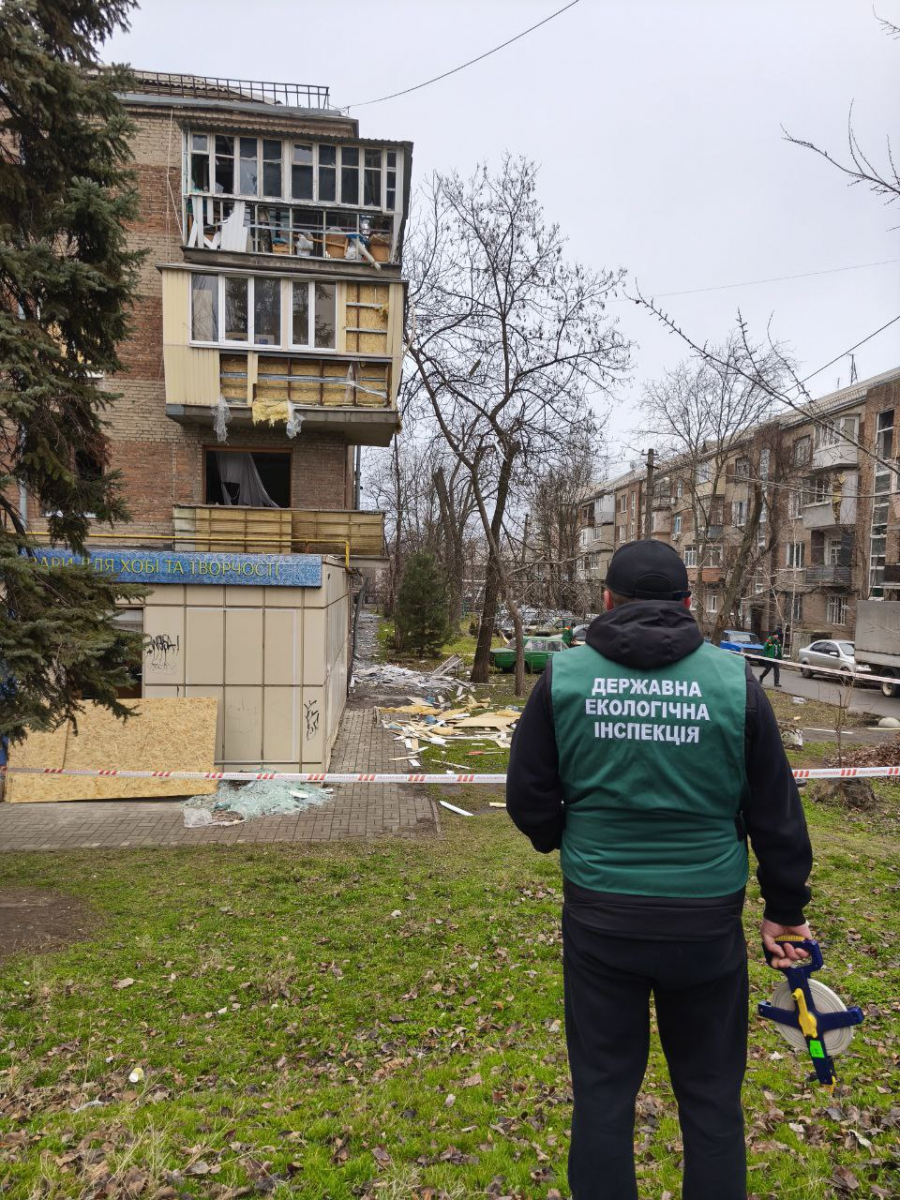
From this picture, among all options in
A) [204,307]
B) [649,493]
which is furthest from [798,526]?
[204,307]

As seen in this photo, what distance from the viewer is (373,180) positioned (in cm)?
1666

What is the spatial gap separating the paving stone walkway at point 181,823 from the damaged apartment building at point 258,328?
7.62 feet

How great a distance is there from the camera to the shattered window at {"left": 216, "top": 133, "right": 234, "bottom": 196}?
53.1 ft

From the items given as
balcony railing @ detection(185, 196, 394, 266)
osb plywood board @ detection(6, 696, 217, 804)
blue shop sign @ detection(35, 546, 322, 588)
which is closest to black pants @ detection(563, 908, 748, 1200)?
osb plywood board @ detection(6, 696, 217, 804)

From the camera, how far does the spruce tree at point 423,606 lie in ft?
97.9

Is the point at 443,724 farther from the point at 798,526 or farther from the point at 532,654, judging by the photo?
the point at 798,526

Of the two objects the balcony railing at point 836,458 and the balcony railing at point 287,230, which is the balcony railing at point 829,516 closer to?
the balcony railing at point 836,458

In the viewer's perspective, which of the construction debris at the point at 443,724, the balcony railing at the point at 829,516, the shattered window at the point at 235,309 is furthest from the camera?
the balcony railing at the point at 829,516

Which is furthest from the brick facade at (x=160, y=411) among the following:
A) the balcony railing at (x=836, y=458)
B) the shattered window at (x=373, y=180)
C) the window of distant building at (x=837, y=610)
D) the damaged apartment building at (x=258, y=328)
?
the window of distant building at (x=837, y=610)

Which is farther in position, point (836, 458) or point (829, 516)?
point (829, 516)

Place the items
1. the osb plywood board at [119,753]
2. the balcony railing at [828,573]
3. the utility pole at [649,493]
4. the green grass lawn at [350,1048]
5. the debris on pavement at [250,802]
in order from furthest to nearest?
the balcony railing at [828,573] → the utility pole at [649,493] → the osb plywood board at [119,753] → the debris on pavement at [250,802] → the green grass lawn at [350,1048]

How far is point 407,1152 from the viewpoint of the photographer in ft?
10.6

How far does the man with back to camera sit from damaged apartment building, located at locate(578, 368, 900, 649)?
24.2 metres

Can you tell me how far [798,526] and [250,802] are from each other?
40268 millimetres
